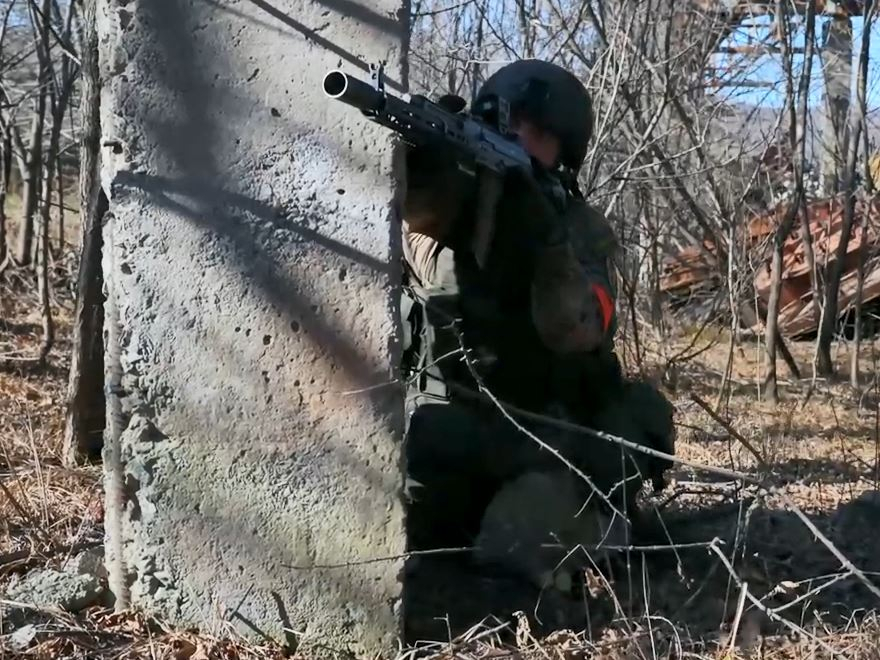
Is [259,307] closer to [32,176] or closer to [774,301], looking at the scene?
[774,301]

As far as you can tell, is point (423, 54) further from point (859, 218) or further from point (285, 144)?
point (285, 144)

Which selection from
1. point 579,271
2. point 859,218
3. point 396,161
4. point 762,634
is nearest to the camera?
point 396,161

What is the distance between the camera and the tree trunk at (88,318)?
4141 mm

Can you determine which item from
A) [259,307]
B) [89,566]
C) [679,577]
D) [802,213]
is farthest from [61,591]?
[802,213]

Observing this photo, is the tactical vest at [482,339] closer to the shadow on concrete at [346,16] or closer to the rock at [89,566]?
the shadow on concrete at [346,16]

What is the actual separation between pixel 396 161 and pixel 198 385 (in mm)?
A: 658

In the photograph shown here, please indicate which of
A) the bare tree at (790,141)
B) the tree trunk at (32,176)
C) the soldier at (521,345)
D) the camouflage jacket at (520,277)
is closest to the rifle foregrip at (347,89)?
the camouflage jacket at (520,277)

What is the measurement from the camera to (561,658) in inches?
95.3

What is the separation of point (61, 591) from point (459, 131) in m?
1.40

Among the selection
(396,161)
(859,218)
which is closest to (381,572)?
(396,161)

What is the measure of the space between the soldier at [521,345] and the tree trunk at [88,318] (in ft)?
4.67

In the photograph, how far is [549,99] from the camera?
3236 millimetres

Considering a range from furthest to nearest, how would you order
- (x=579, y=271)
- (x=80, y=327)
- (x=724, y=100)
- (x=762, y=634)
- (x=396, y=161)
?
1. (x=724, y=100)
2. (x=80, y=327)
3. (x=579, y=271)
4. (x=762, y=634)
5. (x=396, y=161)

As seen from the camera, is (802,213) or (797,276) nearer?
(802,213)
